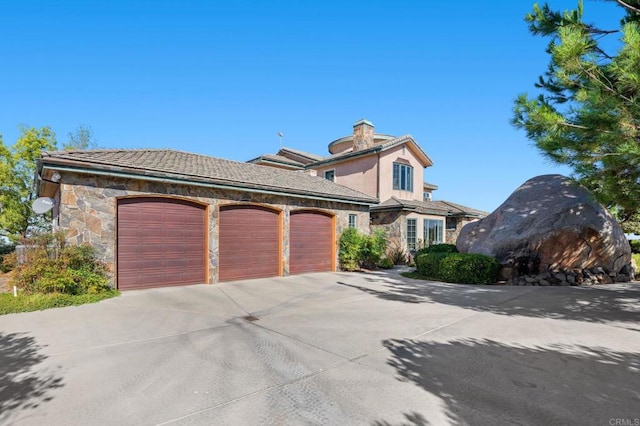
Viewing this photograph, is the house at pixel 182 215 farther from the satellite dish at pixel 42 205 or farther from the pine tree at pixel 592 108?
the pine tree at pixel 592 108

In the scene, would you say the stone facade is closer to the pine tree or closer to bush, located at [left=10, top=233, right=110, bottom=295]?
bush, located at [left=10, top=233, right=110, bottom=295]

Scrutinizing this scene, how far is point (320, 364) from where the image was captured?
4.21 metres

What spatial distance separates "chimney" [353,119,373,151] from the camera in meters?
21.1

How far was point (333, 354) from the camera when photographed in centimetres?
457

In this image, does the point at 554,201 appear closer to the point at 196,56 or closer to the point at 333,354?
the point at 333,354

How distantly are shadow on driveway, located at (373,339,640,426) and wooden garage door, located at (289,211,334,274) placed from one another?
323 inches

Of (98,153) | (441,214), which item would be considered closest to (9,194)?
(98,153)

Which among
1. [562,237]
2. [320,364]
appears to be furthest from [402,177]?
[320,364]

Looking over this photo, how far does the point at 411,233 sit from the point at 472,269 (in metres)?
7.54

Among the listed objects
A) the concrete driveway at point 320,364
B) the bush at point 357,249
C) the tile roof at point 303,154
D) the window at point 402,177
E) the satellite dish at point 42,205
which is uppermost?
the tile roof at point 303,154

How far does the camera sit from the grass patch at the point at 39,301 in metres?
6.70

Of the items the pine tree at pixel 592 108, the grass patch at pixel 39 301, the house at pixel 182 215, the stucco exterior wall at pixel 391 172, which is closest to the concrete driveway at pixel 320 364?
the grass patch at pixel 39 301

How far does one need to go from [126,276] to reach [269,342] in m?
6.09

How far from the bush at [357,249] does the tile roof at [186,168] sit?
1.72 m
